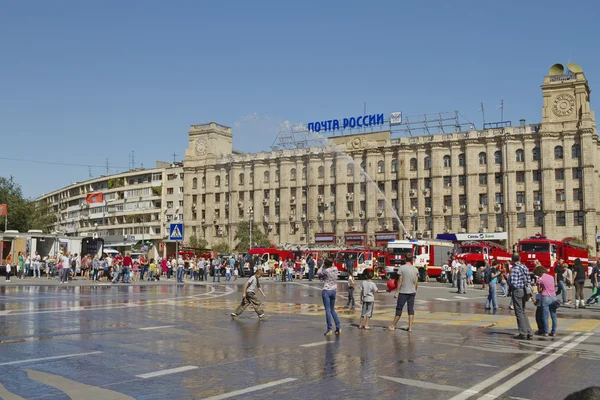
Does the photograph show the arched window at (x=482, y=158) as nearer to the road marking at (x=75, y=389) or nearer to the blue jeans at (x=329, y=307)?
the blue jeans at (x=329, y=307)

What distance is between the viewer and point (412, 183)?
81.6 meters

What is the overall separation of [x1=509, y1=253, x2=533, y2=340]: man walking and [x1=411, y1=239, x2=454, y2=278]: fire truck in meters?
33.0

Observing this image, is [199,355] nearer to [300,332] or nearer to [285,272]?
[300,332]

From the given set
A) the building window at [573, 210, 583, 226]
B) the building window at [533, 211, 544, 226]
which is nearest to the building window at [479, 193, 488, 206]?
the building window at [533, 211, 544, 226]

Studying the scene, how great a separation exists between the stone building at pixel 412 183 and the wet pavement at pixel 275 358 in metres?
58.2

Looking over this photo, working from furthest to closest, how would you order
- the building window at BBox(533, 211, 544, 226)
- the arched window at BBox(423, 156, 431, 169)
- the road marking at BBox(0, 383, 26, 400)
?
the arched window at BBox(423, 156, 431, 169) → the building window at BBox(533, 211, 544, 226) → the road marking at BBox(0, 383, 26, 400)

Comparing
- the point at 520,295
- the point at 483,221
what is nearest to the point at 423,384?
the point at 520,295

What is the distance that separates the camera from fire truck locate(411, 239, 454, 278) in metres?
47.7

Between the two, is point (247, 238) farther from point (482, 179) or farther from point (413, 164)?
point (482, 179)

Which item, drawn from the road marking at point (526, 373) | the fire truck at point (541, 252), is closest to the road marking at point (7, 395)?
the road marking at point (526, 373)

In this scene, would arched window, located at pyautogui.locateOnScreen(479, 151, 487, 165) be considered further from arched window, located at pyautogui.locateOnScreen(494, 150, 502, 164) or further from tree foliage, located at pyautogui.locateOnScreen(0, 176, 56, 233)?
tree foliage, located at pyautogui.locateOnScreen(0, 176, 56, 233)

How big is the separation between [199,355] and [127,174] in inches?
4032

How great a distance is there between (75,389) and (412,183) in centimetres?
7630

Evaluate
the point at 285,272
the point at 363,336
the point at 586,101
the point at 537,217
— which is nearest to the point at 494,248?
the point at 285,272
